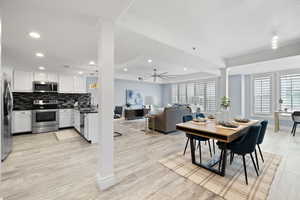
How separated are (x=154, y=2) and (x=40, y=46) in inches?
112

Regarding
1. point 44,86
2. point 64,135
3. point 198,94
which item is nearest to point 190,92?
point 198,94

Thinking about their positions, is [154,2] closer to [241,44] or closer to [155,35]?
[155,35]

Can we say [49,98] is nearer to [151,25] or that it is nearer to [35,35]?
[35,35]

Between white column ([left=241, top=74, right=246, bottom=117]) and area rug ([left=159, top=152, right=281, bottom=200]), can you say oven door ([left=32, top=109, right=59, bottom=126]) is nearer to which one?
area rug ([left=159, top=152, right=281, bottom=200])

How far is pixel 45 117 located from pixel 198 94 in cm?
798

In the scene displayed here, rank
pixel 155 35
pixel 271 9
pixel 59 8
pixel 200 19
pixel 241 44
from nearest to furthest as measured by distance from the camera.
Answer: pixel 59 8 → pixel 271 9 → pixel 200 19 → pixel 155 35 → pixel 241 44

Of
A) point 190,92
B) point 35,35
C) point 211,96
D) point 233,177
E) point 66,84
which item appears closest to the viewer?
point 233,177

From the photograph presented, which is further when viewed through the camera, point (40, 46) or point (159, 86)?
point (159, 86)

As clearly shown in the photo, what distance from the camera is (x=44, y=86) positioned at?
5207 mm

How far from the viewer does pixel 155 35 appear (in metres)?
2.65

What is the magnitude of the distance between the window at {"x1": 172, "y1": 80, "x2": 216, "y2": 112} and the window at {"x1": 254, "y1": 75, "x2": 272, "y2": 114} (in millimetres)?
1918

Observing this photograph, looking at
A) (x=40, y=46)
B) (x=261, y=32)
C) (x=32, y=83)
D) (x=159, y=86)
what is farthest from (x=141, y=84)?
(x=261, y=32)

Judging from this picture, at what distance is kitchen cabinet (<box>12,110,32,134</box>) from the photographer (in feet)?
15.0

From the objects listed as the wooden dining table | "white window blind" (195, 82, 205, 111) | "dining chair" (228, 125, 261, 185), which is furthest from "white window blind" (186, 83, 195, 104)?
"dining chair" (228, 125, 261, 185)
